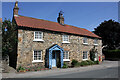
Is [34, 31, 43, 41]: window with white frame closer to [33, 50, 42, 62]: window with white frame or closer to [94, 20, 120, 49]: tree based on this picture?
[33, 50, 42, 62]: window with white frame

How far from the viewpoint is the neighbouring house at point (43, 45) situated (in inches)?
561

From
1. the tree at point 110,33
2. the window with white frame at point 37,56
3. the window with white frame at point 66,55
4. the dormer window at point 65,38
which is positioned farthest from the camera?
the tree at point 110,33

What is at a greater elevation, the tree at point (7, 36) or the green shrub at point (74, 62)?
the tree at point (7, 36)

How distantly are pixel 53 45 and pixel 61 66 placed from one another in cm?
328

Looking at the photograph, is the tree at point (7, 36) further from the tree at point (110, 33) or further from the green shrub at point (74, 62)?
the tree at point (110, 33)

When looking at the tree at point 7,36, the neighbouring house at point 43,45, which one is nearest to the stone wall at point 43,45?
the neighbouring house at point 43,45

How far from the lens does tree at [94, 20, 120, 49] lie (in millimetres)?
36750

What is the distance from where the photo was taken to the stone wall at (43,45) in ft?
46.3

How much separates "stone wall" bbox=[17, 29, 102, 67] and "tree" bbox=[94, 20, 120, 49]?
20570 millimetres

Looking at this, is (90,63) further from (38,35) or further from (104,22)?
(104,22)

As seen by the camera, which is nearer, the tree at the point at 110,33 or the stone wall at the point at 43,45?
the stone wall at the point at 43,45

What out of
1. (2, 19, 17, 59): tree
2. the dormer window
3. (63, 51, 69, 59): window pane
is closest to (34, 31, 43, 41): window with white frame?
(2, 19, 17, 59): tree

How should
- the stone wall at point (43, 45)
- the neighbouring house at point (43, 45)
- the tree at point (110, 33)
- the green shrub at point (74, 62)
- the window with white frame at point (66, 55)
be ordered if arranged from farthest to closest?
the tree at point (110, 33) < the window with white frame at point (66, 55) < the green shrub at point (74, 62) < the neighbouring house at point (43, 45) < the stone wall at point (43, 45)

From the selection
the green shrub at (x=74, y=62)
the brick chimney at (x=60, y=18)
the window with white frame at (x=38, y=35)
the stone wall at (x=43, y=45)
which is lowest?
the green shrub at (x=74, y=62)
